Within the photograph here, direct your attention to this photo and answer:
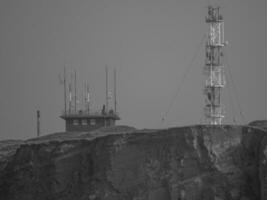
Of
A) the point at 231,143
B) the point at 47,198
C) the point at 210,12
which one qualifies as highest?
the point at 210,12

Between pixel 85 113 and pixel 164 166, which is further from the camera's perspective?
pixel 85 113

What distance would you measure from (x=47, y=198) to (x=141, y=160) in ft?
21.3

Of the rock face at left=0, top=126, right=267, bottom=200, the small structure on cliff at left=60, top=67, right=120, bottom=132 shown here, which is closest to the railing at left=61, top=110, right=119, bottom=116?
the small structure on cliff at left=60, top=67, right=120, bottom=132

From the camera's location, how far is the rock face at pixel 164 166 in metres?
50.6

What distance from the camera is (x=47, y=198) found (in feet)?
182

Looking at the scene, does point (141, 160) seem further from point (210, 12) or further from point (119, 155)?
point (210, 12)

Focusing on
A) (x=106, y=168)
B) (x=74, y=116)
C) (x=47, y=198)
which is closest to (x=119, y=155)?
(x=106, y=168)

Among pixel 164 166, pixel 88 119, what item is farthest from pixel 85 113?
pixel 164 166

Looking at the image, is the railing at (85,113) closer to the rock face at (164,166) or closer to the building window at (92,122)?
the building window at (92,122)

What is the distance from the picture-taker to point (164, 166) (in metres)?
51.7

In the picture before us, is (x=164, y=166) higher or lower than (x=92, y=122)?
lower

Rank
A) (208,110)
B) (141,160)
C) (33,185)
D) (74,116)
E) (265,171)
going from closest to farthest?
(265,171)
(141,160)
(33,185)
(208,110)
(74,116)

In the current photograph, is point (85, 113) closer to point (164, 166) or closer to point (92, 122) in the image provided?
point (92, 122)

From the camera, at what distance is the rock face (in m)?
50.6
